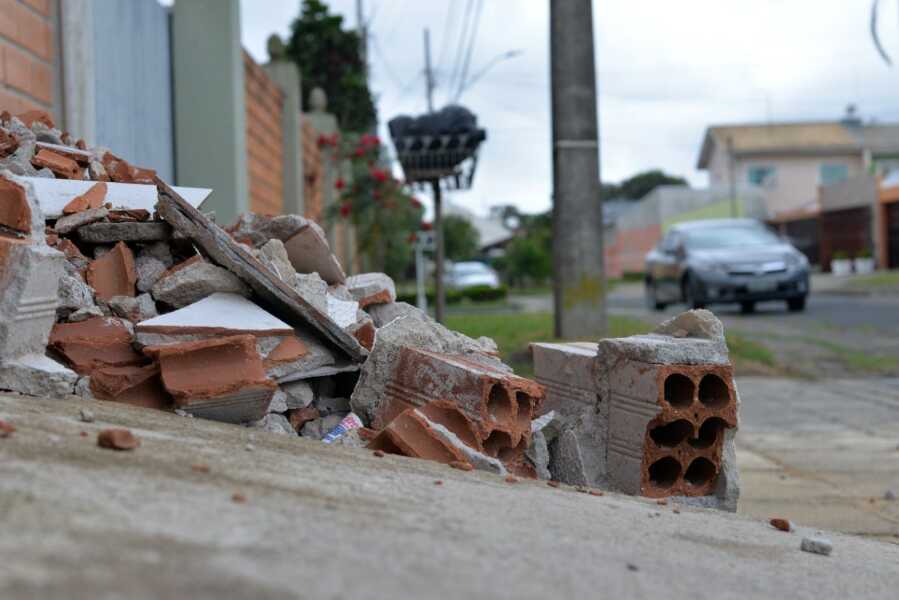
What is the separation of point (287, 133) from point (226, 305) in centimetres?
784

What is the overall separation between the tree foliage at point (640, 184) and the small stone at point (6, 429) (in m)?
81.3

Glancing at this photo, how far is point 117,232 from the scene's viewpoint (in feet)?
10.0

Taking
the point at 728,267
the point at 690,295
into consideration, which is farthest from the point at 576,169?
the point at 690,295

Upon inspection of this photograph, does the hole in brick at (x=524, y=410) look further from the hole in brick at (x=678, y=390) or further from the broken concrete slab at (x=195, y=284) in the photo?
the broken concrete slab at (x=195, y=284)

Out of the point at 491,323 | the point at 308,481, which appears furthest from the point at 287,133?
the point at 308,481

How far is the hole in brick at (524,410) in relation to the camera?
2814 millimetres

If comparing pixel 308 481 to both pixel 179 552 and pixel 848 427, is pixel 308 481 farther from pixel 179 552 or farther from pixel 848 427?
pixel 848 427

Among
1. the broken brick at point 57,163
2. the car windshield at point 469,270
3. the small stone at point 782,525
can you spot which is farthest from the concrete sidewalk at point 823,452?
the car windshield at point 469,270

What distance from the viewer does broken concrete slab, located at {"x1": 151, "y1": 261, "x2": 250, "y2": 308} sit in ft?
9.51

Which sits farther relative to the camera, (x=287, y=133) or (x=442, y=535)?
(x=287, y=133)

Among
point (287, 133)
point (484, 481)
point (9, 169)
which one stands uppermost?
point (287, 133)

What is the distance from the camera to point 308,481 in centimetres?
190

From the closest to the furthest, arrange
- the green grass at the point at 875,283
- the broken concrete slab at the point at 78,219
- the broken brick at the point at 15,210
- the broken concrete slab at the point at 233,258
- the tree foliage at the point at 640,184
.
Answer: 1. the broken brick at the point at 15,210
2. the broken concrete slab at the point at 233,258
3. the broken concrete slab at the point at 78,219
4. the green grass at the point at 875,283
5. the tree foliage at the point at 640,184

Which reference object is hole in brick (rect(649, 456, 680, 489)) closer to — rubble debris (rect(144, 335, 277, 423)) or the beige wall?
rubble debris (rect(144, 335, 277, 423))
